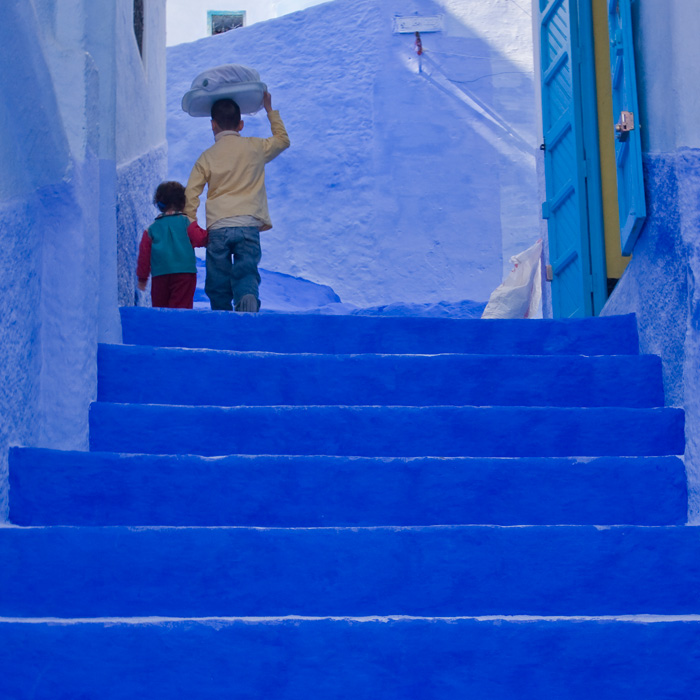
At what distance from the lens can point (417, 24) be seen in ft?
32.2

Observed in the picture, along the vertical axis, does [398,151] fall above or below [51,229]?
above

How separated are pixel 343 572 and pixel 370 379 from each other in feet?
3.56

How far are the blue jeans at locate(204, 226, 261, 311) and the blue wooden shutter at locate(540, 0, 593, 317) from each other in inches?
65.9

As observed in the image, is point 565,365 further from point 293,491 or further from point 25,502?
point 25,502

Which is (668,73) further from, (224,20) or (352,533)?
(224,20)

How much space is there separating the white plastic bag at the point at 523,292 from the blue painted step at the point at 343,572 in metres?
4.73

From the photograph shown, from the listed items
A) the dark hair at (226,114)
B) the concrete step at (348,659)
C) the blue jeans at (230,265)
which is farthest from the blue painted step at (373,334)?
the dark hair at (226,114)

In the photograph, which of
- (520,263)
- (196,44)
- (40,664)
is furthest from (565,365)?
(196,44)

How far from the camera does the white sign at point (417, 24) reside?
9.79 m

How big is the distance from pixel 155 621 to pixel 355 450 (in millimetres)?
1007

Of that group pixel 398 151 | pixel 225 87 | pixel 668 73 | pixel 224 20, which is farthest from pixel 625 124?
pixel 224 20

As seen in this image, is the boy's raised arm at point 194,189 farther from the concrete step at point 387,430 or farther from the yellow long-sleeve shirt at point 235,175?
the concrete step at point 387,430

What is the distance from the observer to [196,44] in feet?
34.1

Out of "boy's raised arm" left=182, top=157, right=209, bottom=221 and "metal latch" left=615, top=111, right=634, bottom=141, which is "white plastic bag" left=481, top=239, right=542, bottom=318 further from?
"metal latch" left=615, top=111, right=634, bottom=141
